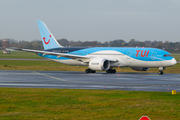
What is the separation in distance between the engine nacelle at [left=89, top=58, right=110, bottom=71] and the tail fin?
12030 mm

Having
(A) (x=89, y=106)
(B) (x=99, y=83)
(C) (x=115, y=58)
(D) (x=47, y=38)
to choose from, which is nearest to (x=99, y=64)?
(C) (x=115, y=58)

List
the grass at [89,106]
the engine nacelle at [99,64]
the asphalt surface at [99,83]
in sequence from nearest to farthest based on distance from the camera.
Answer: the grass at [89,106]
the asphalt surface at [99,83]
the engine nacelle at [99,64]

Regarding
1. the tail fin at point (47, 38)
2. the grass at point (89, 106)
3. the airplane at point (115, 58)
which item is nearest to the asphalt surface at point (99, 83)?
the grass at point (89, 106)

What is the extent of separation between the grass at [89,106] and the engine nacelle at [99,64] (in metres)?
21.9

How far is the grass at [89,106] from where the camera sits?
46.7 ft

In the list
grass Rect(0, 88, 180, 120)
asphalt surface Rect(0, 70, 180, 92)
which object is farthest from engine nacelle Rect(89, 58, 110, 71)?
grass Rect(0, 88, 180, 120)

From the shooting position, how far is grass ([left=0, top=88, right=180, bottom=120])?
1423 centimetres

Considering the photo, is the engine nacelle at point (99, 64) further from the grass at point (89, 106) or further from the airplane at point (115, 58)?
the grass at point (89, 106)

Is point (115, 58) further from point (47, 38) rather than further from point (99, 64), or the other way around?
point (47, 38)

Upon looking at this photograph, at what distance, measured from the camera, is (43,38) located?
179 ft

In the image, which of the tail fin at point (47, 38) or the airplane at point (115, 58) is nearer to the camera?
the airplane at point (115, 58)

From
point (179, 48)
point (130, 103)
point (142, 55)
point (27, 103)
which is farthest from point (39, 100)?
point (179, 48)

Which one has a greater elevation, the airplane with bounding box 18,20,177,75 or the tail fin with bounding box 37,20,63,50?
the tail fin with bounding box 37,20,63,50

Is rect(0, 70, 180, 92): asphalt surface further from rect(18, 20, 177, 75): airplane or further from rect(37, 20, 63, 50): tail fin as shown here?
rect(37, 20, 63, 50): tail fin
